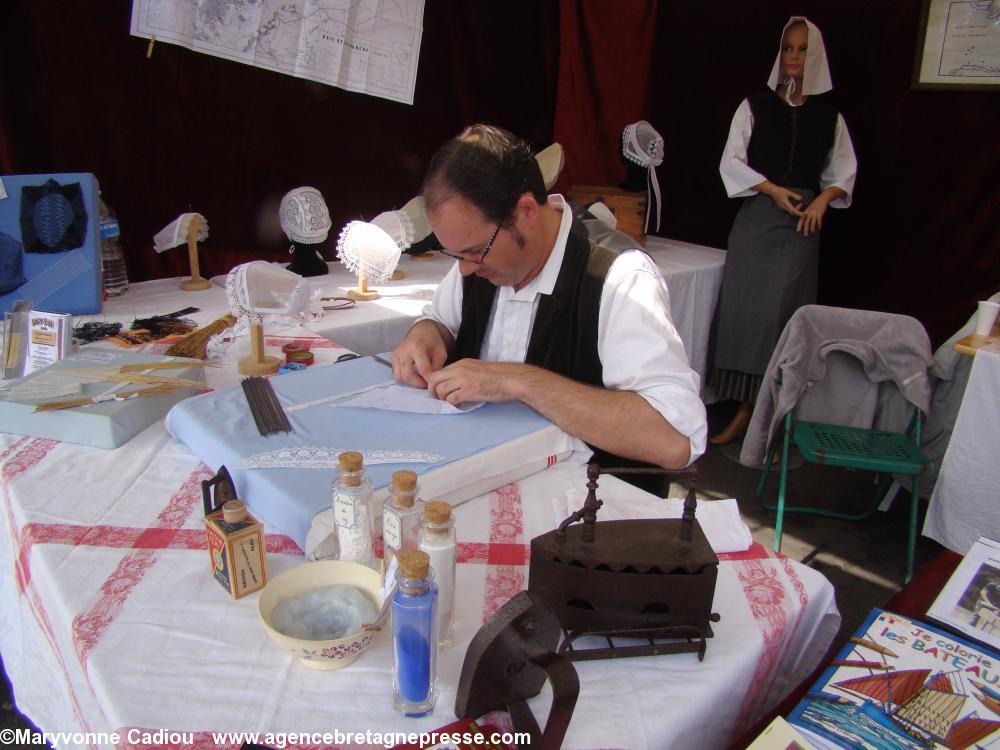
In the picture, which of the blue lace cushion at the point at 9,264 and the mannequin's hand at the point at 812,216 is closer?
the blue lace cushion at the point at 9,264

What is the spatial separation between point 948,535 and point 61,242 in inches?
121

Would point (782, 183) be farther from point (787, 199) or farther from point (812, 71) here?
point (812, 71)

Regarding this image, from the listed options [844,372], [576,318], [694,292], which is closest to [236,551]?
[576,318]

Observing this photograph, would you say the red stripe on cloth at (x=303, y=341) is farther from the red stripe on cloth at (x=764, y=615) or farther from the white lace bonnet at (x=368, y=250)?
the red stripe on cloth at (x=764, y=615)

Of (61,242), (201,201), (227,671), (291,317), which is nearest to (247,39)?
(201,201)

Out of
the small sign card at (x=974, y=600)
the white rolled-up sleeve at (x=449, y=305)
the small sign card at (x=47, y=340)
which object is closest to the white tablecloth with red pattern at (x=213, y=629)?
the small sign card at (x=974, y=600)

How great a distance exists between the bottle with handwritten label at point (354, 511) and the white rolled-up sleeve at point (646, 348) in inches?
23.7

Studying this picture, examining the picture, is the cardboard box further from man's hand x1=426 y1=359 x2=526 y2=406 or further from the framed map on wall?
the framed map on wall

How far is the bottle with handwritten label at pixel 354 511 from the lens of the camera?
92 cm

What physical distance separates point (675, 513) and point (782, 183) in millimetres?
2531

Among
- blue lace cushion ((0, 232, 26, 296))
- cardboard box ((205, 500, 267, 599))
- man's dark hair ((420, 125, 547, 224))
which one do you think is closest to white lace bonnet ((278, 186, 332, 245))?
blue lace cushion ((0, 232, 26, 296))

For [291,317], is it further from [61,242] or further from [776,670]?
[776,670]

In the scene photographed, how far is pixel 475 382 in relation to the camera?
1345mm

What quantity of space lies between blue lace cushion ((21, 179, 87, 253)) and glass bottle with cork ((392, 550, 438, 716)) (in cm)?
176
